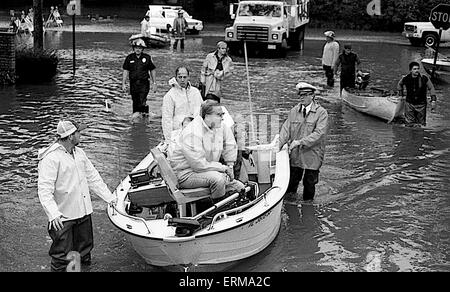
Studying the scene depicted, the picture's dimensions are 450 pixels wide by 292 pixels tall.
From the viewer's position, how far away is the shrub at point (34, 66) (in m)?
20.5

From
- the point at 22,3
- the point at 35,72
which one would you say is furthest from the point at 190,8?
the point at 35,72

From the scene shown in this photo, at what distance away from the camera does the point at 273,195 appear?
26.9ft

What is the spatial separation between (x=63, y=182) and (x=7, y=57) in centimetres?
1371

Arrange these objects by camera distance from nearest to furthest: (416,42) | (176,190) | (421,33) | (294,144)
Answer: (176,190) < (294,144) < (421,33) < (416,42)

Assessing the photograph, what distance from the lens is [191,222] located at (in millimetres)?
7129

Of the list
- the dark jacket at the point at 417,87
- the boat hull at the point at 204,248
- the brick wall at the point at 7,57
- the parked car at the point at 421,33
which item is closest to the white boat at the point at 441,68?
the dark jacket at the point at 417,87

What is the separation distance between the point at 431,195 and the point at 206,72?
6.06m

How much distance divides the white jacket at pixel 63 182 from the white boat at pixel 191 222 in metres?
0.52

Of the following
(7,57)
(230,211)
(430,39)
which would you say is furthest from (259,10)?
(230,211)

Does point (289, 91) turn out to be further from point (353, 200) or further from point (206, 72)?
point (353, 200)

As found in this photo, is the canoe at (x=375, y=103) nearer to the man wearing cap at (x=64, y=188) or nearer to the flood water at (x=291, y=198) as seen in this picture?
the flood water at (x=291, y=198)

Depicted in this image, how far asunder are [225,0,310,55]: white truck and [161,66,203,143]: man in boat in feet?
62.3

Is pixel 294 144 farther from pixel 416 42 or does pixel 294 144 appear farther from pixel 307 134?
pixel 416 42

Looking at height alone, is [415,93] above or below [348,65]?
below
